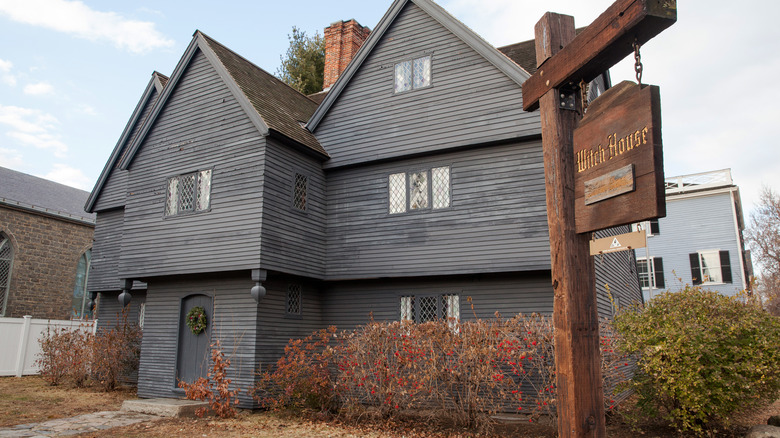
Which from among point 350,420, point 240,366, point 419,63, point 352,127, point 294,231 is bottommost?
point 350,420

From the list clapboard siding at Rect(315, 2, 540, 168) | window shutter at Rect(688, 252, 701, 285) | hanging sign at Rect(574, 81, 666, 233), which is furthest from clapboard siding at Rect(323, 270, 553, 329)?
window shutter at Rect(688, 252, 701, 285)

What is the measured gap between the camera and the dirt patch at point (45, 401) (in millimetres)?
11498

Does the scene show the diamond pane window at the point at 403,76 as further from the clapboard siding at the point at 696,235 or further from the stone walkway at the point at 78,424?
the clapboard siding at the point at 696,235

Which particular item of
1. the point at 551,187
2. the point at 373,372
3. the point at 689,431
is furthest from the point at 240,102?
the point at 689,431

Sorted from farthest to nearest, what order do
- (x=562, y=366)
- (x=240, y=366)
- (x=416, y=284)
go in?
(x=416, y=284), (x=240, y=366), (x=562, y=366)

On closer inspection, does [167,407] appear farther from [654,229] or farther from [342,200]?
[654,229]

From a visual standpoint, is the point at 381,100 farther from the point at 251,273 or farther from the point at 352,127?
the point at 251,273

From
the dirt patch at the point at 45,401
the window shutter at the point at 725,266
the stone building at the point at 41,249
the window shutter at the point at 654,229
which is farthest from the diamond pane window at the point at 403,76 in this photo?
the window shutter at the point at 725,266

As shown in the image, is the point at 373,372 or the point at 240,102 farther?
the point at 240,102

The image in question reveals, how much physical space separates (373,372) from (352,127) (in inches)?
287

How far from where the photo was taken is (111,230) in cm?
2011

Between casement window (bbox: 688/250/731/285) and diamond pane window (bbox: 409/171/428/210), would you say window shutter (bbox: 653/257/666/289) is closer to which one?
casement window (bbox: 688/250/731/285)

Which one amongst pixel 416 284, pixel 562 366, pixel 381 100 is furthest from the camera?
pixel 381 100

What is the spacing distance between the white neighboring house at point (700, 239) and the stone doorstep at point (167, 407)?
23074 millimetres
